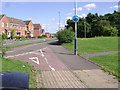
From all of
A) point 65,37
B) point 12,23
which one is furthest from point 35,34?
point 65,37

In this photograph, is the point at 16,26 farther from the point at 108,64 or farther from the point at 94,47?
the point at 108,64

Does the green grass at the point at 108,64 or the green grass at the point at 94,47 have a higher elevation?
the green grass at the point at 94,47

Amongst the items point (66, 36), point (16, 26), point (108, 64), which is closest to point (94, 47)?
point (66, 36)

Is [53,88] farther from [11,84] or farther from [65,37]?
[65,37]

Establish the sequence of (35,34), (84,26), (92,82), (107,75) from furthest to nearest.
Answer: (35,34) → (84,26) → (107,75) → (92,82)

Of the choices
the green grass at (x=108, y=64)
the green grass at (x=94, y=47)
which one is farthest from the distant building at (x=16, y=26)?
the green grass at (x=108, y=64)

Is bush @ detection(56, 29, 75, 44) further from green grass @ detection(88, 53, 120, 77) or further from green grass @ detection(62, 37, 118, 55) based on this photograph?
green grass @ detection(88, 53, 120, 77)

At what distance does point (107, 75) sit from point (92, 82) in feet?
4.79

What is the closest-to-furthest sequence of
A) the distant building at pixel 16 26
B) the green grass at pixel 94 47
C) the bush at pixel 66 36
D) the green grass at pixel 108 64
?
the green grass at pixel 108 64 < the green grass at pixel 94 47 < the bush at pixel 66 36 < the distant building at pixel 16 26

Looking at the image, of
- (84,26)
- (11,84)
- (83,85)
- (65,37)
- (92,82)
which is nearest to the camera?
(11,84)

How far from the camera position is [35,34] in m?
76.1

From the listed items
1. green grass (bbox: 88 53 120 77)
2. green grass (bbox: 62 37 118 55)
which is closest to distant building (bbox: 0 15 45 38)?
green grass (bbox: 62 37 118 55)

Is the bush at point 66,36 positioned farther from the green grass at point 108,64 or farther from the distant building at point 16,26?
the distant building at point 16,26

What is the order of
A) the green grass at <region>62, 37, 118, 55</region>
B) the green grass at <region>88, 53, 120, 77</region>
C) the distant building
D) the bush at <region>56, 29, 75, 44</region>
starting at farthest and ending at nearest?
the distant building → the bush at <region>56, 29, 75, 44</region> → the green grass at <region>62, 37, 118, 55</region> → the green grass at <region>88, 53, 120, 77</region>
